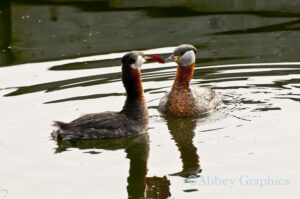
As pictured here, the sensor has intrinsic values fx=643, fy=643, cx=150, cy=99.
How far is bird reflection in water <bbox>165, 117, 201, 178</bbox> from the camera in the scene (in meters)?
8.67

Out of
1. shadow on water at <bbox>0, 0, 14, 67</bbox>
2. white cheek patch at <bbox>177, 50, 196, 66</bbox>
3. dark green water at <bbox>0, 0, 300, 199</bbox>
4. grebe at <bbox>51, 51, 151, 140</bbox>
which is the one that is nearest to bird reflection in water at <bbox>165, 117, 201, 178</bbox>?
dark green water at <bbox>0, 0, 300, 199</bbox>

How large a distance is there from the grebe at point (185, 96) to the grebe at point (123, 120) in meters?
1.12

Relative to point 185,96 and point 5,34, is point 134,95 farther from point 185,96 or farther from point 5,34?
point 5,34

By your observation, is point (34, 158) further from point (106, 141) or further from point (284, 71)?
point (284, 71)

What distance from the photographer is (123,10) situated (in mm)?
17297

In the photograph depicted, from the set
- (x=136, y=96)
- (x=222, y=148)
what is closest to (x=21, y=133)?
(x=136, y=96)

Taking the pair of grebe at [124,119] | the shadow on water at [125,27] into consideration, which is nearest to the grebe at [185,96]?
the pair of grebe at [124,119]

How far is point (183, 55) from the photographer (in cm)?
1165

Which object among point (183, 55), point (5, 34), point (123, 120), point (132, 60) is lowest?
point (123, 120)

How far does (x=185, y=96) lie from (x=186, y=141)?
1.69 meters

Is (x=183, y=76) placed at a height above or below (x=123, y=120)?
above

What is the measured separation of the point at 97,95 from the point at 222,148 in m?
3.89

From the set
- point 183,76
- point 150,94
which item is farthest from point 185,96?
point 150,94

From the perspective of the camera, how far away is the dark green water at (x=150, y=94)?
838 centimetres
